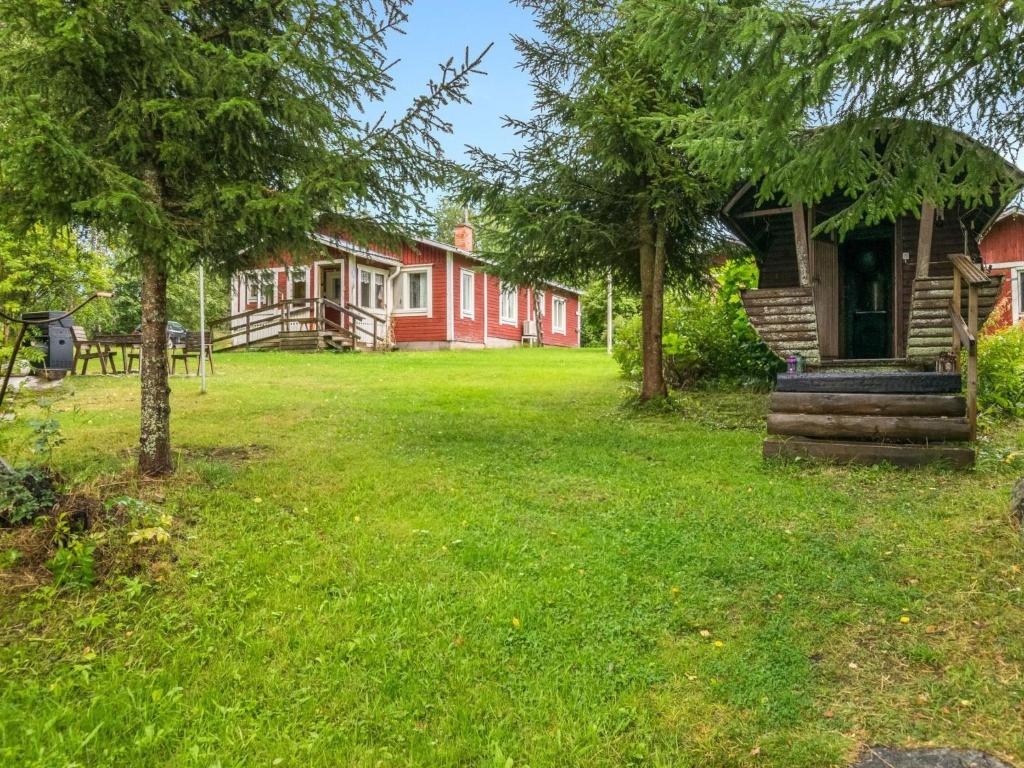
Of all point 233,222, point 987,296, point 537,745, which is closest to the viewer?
point 537,745

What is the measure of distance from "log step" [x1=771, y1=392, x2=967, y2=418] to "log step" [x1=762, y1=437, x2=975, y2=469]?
307 mm

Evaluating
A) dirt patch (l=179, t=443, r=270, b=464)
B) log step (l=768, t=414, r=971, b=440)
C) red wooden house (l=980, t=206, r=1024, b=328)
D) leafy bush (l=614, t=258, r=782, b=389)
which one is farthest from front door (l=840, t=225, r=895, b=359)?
dirt patch (l=179, t=443, r=270, b=464)

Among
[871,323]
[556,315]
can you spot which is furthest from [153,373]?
[556,315]

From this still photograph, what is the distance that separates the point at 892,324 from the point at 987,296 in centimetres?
255

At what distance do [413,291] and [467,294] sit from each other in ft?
6.38

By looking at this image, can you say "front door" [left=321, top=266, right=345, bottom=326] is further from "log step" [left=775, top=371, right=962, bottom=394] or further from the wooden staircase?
"log step" [left=775, top=371, right=962, bottom=394]

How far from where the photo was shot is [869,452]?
602 cm

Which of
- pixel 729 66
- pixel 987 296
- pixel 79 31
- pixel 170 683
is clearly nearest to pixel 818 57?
pixel 729 66

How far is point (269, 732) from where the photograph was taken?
2.41 m

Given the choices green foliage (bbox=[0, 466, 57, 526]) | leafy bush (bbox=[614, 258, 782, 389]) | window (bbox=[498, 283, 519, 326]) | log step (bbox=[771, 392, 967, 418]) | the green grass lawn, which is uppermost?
window (bbox=[498, 283, 519, 326])

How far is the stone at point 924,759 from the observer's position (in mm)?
2248

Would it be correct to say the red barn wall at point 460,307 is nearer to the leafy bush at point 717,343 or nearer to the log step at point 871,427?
the leafy bush at point 717,343

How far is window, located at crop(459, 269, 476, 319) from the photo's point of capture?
22484 millimetres

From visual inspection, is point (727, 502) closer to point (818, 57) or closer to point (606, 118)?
point (818, 57)
